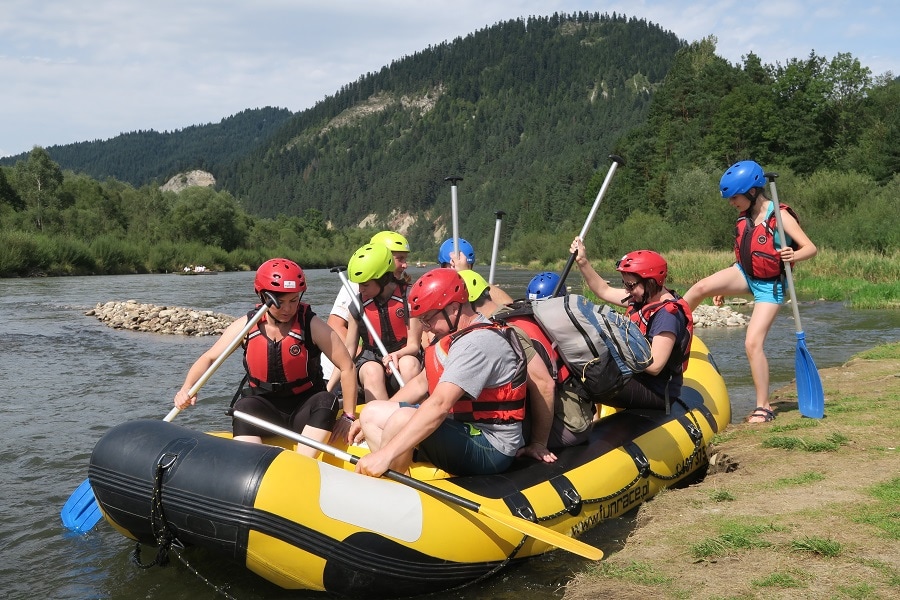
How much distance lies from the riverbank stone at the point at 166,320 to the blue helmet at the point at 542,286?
11155 millimetres

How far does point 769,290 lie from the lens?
5875 mm

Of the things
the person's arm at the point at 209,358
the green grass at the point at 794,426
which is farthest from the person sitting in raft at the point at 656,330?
the person's arm at the point at 209,358

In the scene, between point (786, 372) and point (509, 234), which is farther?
point (509, 234)

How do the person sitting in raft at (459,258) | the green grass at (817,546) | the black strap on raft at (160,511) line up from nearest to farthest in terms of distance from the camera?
the green grass at (817,546)
the black strap on raft at (160,511)
the person sitting in raft at (459,258)

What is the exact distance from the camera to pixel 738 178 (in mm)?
5719

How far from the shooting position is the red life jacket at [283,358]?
480 cm

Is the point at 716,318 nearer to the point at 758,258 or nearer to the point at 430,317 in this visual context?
the point at 758,258

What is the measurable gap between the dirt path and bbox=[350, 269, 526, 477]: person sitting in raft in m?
0.79

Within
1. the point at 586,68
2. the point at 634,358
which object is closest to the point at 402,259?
the point at 634,358

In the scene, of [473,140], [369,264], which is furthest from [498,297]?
[473,140]

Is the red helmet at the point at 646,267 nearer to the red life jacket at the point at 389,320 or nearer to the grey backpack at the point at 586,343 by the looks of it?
the grey backpack at the point at 586,343

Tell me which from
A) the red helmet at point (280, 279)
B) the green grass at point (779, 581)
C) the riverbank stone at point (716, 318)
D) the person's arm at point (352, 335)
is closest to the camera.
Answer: the green grass at point (779, 581)

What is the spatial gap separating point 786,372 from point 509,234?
93128 mm

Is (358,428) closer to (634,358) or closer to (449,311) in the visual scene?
(449,311)
